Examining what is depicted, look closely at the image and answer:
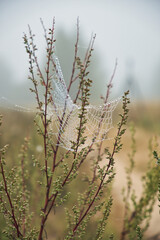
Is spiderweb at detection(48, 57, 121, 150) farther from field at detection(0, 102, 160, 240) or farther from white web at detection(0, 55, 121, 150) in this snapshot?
field at detection(0, 102, 160, 240)

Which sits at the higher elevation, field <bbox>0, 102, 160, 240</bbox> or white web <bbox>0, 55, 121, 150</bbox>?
field <bbox>0, 102, 160, 240</bbox>

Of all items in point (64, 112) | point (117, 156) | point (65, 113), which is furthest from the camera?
point (117, 156)

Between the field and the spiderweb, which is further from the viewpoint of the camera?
the field

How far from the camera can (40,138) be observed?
5.59m

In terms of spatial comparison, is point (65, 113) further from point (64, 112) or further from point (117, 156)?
point (117, 156)

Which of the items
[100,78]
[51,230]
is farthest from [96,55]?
[51,230]

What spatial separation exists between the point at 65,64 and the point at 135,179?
3302 centimetres

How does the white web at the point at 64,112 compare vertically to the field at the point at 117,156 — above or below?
below

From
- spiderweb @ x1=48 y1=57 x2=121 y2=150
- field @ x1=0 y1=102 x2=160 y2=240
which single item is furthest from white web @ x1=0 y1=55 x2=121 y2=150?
field @ x1=0 y1=102 x2=160 y2=240

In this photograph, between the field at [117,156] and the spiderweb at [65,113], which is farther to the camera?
the field at [117,156]

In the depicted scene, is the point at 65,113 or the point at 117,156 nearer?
the point at 65,113

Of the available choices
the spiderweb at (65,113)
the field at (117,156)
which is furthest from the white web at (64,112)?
the field at (117,156)

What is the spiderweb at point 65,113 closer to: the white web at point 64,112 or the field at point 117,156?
the white web at point 64,112

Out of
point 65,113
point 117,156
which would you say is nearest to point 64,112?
point 65,113
